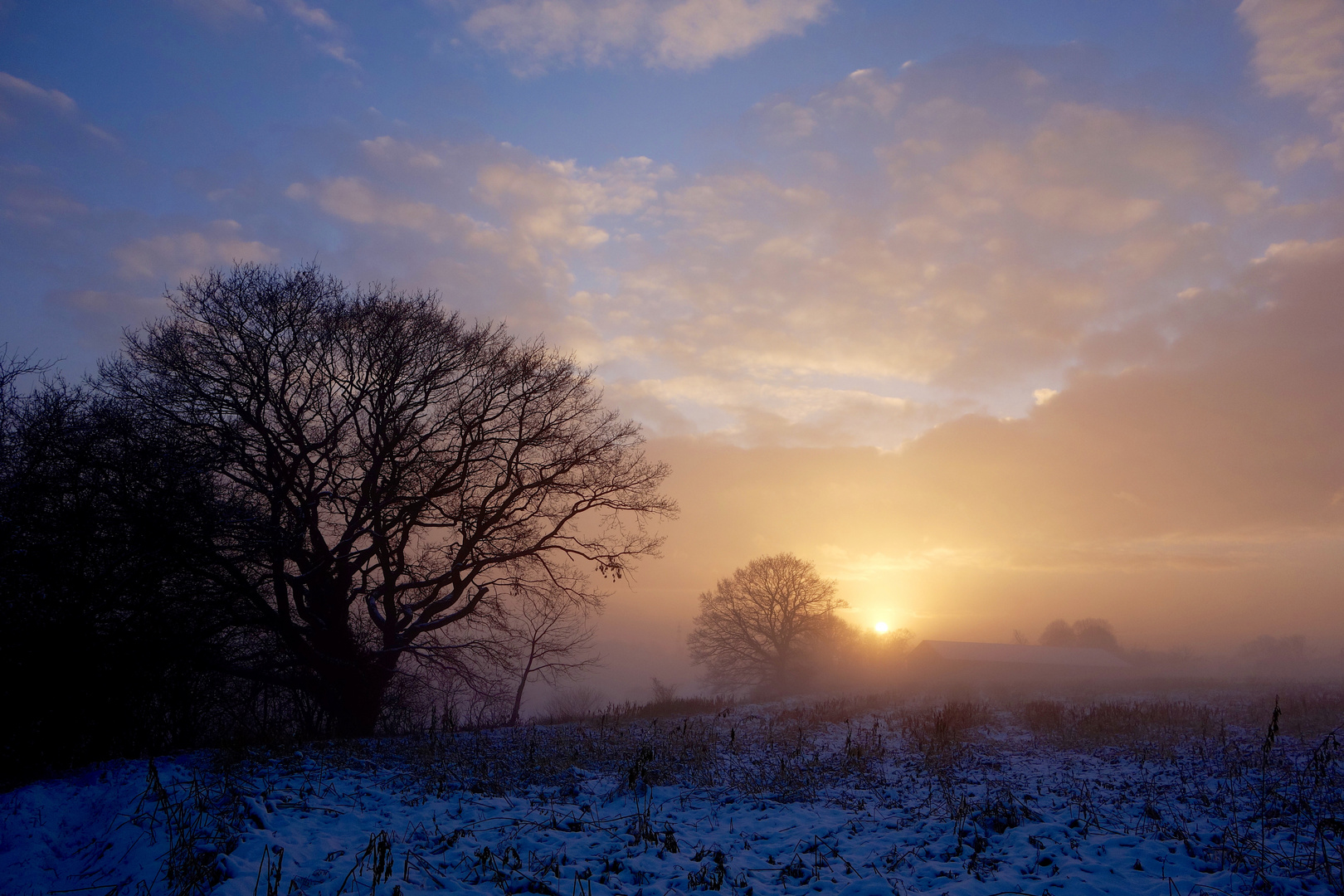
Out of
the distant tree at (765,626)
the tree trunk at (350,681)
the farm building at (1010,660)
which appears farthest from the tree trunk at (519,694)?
the farm building at (1010,660)

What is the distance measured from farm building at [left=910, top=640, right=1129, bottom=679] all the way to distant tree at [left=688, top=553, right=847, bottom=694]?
88.8 ft

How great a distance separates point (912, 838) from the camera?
22.7ft

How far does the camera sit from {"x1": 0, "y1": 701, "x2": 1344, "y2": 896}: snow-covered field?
543cm

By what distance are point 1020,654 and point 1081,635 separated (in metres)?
19.5

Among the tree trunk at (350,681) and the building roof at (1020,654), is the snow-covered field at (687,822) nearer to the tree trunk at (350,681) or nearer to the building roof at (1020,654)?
the tree trunk at (350,681)

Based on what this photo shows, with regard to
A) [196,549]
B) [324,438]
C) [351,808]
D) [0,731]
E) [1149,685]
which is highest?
[324,438]

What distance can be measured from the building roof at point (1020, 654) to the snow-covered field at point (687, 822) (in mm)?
79763

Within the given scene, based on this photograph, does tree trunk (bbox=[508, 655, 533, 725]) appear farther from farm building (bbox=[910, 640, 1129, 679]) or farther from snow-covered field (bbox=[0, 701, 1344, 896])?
farm building (bbox=[910, 640, 1129, 679])

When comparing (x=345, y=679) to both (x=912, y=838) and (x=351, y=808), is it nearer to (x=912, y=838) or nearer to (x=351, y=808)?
(x=351, y=808)

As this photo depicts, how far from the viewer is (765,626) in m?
53.3

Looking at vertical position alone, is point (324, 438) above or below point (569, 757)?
above

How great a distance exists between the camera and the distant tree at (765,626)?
2080 inches

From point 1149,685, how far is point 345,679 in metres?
42.4

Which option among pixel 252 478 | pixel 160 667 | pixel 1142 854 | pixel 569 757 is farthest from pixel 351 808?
pixel 1142 854
